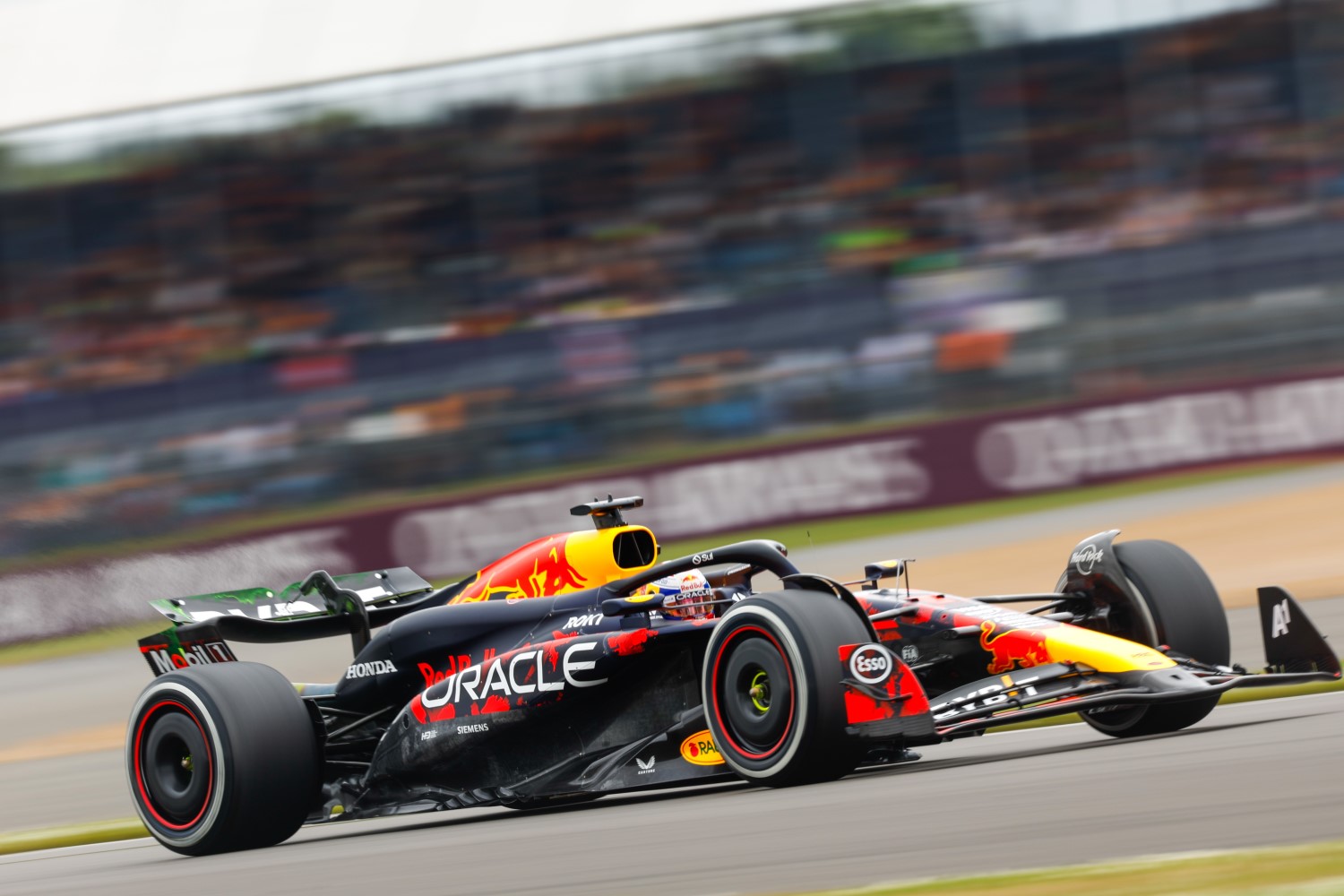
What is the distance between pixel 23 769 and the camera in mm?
12047

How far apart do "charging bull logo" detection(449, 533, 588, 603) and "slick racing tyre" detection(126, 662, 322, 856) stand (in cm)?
88

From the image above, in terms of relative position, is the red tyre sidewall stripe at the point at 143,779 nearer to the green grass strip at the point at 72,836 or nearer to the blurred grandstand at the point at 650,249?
the green grass strip at the point at 72,836

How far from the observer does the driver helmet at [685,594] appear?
656cm

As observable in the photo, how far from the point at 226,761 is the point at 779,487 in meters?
12.3

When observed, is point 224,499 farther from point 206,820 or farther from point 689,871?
point 689,871

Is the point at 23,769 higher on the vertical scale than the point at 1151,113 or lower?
lower

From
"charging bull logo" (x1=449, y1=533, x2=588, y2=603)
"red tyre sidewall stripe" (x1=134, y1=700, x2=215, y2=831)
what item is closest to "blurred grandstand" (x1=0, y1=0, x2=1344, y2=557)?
"charging bull logo" (x1=449, y1=533, x2=588, y2=603)

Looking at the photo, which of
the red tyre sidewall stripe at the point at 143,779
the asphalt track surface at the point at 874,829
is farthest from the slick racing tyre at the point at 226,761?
the asphalt track surface at the point at 874,829

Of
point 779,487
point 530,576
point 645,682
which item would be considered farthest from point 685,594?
point 779,487

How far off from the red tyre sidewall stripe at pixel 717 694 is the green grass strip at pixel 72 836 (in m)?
3.28

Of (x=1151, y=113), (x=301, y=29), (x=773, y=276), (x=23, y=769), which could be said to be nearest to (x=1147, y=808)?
(x=23, y=769)

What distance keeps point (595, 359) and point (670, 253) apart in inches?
74.1

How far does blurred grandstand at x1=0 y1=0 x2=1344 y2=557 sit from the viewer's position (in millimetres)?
18359

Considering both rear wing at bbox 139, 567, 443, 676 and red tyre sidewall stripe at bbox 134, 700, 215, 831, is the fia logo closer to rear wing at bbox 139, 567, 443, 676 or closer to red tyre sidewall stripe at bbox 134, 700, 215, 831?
rear wing at bbox 139, 567, 443, 676
